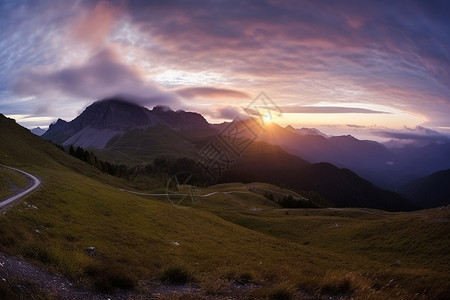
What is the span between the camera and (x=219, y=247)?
3984 centimetres

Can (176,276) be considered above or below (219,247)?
above

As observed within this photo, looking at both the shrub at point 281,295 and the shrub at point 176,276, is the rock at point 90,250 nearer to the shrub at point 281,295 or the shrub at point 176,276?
the shrub at point 176,276

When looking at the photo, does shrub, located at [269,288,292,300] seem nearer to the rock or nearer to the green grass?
the rock

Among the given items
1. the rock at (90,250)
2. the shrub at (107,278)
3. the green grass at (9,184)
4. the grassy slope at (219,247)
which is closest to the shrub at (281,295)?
the grassy slope at (219,247)

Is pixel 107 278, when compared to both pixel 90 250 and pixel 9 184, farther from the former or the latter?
pixel 9 184

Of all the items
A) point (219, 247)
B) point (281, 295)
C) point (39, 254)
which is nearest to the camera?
point (281, 295)

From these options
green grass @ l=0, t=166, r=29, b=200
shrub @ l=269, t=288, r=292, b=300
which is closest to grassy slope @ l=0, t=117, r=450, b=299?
shrub @ l=269, t=288, r=292, b=300

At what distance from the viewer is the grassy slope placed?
16719 millimetres

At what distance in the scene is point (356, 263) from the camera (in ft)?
140

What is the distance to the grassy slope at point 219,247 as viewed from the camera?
1672 centimetres

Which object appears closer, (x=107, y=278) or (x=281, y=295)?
(x=281, y=295)

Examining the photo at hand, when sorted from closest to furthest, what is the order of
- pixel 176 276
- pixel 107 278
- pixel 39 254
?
pixel 107 278 < pixel 39 254 < pixel 176 276

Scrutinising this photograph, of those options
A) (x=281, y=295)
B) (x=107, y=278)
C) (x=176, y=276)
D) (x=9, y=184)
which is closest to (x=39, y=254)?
(x=107, y=278)

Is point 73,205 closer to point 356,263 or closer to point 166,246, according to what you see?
point 166,246
